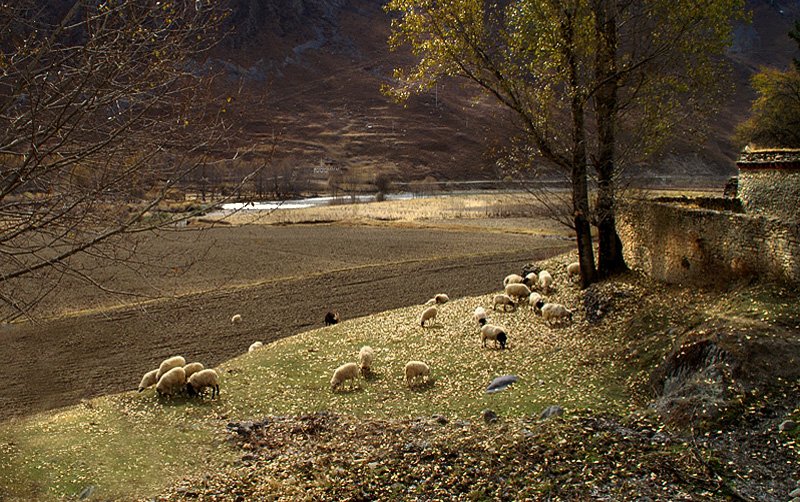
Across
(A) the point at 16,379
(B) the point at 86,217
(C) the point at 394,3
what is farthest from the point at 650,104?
(A) the point at 16,379

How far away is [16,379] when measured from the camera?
66.2 feet

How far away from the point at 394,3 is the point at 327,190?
9565 cm

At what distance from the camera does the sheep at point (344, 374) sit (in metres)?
15.0

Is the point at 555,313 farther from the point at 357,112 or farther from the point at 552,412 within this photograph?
the point at 357,112

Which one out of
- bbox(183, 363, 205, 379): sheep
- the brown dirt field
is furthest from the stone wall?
bbox(183, 363, 205, 379): sheep

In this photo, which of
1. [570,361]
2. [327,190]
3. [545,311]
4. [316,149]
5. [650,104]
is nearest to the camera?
[570,361]

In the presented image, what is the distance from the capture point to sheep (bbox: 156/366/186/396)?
49.0 ft

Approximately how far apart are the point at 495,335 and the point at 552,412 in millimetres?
5207

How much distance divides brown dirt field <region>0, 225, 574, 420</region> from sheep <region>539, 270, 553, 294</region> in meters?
7.84

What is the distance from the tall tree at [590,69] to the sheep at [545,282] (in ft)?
5.89

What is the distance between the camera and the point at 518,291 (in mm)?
20594

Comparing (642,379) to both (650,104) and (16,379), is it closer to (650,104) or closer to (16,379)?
(650,104)

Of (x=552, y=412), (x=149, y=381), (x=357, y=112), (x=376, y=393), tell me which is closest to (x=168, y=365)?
(x=149, y=381)

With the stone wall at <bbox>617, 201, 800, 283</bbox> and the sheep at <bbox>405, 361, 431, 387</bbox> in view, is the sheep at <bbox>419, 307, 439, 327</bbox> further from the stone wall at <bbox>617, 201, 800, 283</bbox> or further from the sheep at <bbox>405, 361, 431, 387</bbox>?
the stone wall at <bbox>617, 201, 800, 283</bbox>
